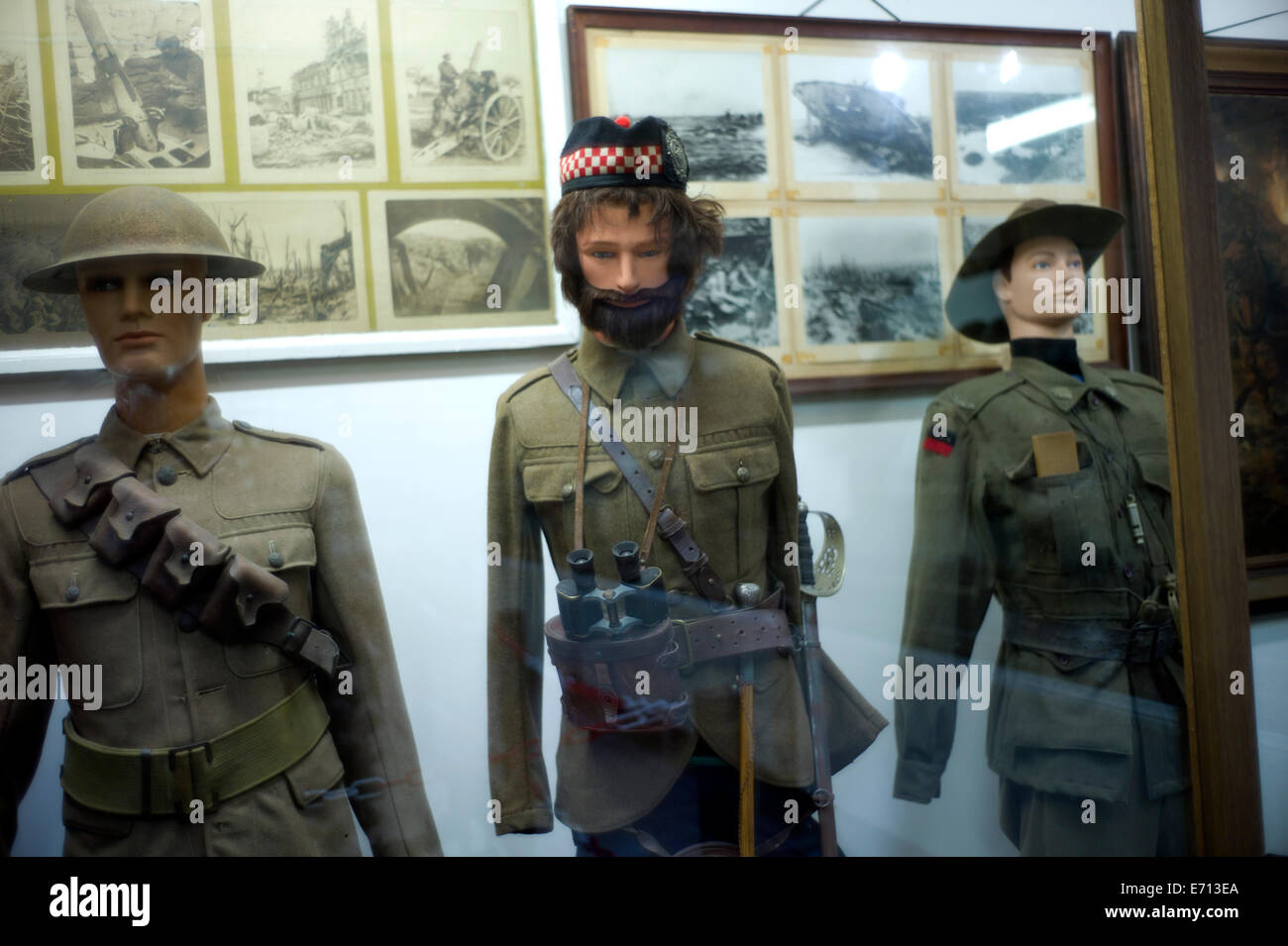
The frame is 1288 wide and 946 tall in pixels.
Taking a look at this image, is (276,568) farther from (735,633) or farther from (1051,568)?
(1051,568)

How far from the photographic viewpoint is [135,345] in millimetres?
1573

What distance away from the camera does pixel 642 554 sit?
1663mm

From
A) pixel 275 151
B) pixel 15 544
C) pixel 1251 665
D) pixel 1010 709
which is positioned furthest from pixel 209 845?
pixel 1251 665

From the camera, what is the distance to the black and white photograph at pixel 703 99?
1812 millimetres

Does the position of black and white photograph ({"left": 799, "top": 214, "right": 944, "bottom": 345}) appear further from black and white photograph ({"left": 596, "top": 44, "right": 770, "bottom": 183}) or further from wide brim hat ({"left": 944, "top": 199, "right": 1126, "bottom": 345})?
black and white photograph ({"left": 596, "top": 44, "right": 770, "bottom": 183})

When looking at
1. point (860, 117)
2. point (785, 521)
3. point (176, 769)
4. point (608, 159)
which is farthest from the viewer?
point (860, 117)

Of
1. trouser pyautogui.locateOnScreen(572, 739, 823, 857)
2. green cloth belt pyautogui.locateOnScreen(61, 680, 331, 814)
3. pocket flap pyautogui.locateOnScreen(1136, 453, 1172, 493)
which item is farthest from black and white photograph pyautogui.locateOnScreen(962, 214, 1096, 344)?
green cloth belt pyautogui.locateOnScreen(61, 680, 331, 814)

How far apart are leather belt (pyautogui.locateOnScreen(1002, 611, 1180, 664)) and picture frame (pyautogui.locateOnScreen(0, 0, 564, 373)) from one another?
1074 mm

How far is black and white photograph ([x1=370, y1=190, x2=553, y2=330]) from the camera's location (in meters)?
1.70

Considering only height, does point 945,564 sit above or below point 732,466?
below

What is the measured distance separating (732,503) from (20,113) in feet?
4.39

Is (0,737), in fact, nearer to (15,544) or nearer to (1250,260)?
(15,544)

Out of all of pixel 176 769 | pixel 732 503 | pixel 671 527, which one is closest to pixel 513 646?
pixel 671 527
